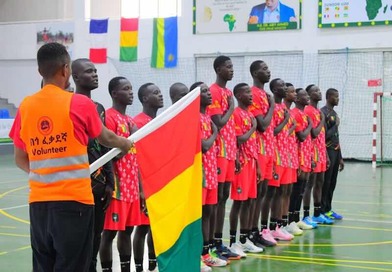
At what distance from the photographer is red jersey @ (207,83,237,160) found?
19.4 feet

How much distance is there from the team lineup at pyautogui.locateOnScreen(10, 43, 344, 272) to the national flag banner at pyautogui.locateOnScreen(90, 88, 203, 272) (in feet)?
1.05

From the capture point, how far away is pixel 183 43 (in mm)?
18328

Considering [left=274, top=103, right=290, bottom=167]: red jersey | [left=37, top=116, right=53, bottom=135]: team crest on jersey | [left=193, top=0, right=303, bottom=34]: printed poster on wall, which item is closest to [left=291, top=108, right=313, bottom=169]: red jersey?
[left=274, top=103, right=290, bottom=167]: red jersey

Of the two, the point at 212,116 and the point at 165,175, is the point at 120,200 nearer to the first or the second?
the point at 165,175

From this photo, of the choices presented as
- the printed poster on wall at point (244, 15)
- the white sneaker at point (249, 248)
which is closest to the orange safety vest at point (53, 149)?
the white sneaker at point (249, 248)

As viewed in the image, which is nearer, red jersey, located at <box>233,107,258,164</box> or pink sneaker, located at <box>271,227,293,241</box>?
red jersey, located at <box>233,107,258,164</box>

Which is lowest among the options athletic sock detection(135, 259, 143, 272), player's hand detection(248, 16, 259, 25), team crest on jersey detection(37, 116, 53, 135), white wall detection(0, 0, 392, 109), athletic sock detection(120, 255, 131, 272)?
athletic sock detection(135, 259, 143, 272)

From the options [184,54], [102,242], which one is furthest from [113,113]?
[184,54]

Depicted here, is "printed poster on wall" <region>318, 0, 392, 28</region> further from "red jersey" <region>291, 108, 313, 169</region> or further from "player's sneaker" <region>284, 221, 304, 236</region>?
"player's sneaker" <region>284, 221, 304, 236</region>

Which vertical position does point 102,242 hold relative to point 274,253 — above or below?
above

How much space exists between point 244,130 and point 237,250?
1.17 meters

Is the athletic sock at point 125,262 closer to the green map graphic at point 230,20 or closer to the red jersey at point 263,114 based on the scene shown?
the red jersey at point 263,114

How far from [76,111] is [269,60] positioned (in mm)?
14448

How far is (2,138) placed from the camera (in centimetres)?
1773
